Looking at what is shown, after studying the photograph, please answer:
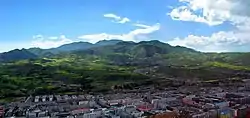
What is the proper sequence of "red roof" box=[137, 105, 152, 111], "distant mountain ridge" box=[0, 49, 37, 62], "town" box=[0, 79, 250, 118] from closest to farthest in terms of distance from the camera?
"town" box=[0, 79, 250, 118] → "red roof" box=[137, 105, 152, 111] → "distant mountain ridge" box=[0, 49, 37, 62]

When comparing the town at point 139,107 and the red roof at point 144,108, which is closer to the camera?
the town at point 139,107

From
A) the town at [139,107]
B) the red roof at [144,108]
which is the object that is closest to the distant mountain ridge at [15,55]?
the town at [139,107]

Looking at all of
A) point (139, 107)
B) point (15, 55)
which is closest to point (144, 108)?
point (139, 107)

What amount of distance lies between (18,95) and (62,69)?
82.2 feet

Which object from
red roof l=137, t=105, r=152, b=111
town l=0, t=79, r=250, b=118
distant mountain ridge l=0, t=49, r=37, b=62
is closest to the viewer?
town l=0, t=79, r=250, b=118

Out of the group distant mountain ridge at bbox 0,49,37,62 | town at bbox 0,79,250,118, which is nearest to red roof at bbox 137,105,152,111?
town at bbox 0,79,250,118

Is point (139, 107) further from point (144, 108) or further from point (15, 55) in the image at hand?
point (15, 55)

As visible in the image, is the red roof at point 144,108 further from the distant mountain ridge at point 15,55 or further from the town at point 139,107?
the distant mountain ridge at point 15,55

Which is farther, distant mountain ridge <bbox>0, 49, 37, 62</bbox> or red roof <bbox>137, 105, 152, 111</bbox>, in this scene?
distant mountain ridge <bbox>0, 49, 37, 62</bbox>

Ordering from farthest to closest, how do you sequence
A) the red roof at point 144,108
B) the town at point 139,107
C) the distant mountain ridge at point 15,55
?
the distant mountain ridge at point 15,55, the red roof at point 144,108, the town at point 139,107

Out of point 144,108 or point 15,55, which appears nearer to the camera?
point 144,108

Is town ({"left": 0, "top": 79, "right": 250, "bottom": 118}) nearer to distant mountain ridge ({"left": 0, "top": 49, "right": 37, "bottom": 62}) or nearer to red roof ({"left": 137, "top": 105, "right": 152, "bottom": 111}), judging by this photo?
red roof ({"left": 137, "top": 105, "right": 152, "bottom": 111})

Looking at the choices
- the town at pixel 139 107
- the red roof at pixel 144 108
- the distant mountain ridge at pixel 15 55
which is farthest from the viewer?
the distant mountain ridge at pixel 15 55

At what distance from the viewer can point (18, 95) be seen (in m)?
42.7
